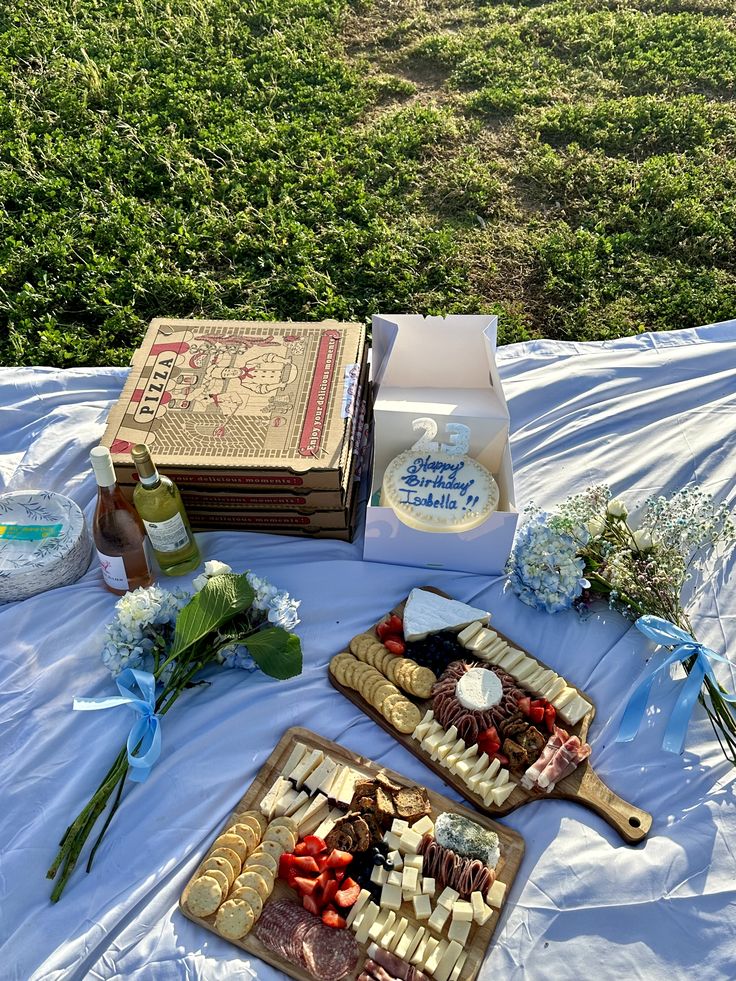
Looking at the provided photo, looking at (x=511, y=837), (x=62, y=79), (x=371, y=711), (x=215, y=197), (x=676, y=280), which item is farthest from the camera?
(x=62, y=79)

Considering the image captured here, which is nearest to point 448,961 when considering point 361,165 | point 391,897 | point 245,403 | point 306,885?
point 391,897

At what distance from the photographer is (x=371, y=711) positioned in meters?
3.01

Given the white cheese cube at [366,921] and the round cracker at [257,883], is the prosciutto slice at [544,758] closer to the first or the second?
the white cheese cube at [366,921]

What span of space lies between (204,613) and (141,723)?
0.43m

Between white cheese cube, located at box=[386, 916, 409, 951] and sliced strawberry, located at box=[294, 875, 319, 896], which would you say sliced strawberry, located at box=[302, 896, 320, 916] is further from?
white cheese cube, located at box=[386, 916, 409, 951]

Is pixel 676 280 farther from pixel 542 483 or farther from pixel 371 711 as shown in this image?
pixel 371 711

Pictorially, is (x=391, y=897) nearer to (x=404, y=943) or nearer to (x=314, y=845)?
(x=404, y=943)

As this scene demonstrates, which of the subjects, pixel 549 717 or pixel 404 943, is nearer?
pixel 404 943

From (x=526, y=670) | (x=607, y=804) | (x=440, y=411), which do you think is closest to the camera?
(x=607, y=804)

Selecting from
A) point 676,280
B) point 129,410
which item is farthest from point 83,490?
point 676,280

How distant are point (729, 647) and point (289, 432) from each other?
6.57ft

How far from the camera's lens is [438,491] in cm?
338

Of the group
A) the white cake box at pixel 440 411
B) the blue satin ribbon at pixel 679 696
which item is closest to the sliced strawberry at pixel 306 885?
the blue satin ribbon at pixel 679 696

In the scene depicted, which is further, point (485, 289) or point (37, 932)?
point (485, 289)
